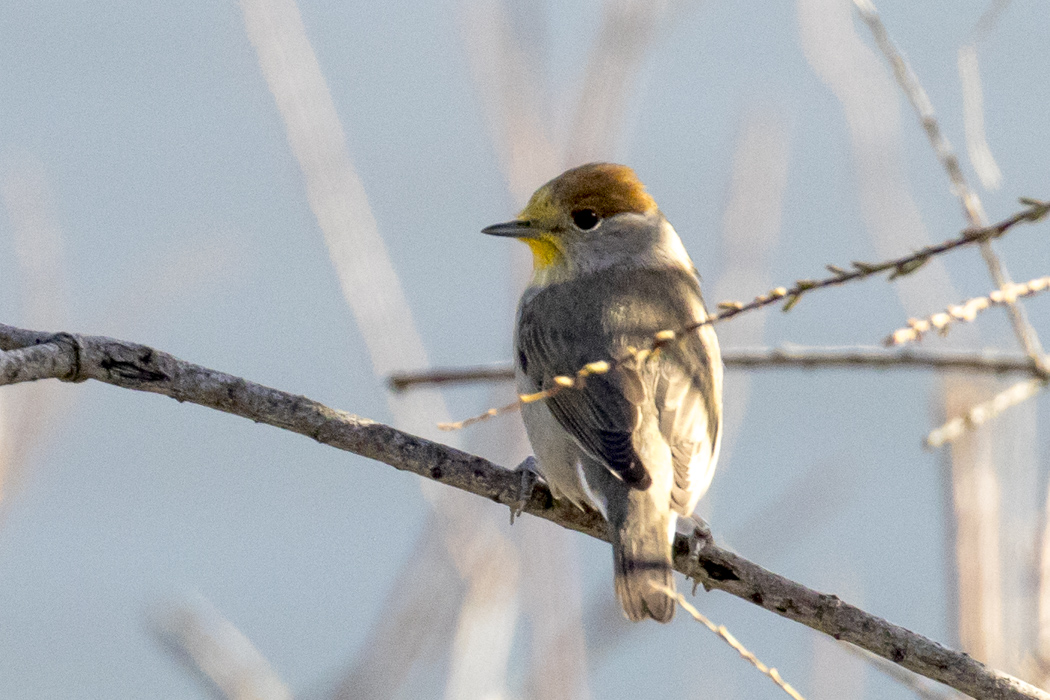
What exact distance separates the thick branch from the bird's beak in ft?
4.38

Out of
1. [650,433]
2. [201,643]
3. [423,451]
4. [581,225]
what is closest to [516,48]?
[581,225]

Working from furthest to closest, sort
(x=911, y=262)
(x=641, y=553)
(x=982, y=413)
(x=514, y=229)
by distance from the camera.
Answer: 1. (x=514, y=229)
2. (x=641, y=553)
3. (x=982, y=413)
4. (x=911, y=262)

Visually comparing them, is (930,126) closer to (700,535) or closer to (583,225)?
(700,535)

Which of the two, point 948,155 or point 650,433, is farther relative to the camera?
point 650,433

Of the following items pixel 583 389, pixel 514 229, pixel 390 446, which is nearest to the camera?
pixel 390 446

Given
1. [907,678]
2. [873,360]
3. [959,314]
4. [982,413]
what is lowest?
[907,678]

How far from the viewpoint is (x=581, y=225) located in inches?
154

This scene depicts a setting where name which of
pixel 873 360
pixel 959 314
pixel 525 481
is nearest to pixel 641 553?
pixel 525 481

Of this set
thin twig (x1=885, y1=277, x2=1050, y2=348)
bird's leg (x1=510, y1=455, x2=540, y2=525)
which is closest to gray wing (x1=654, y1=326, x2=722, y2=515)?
bird's leg (x1=510, y1=455, x2=540, y2=525)

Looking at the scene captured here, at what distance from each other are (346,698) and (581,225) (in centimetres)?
198

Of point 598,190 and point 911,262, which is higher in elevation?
point 598,190

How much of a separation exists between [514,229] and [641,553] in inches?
57.1

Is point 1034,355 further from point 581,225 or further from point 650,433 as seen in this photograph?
point 581,225

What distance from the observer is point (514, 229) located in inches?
150
